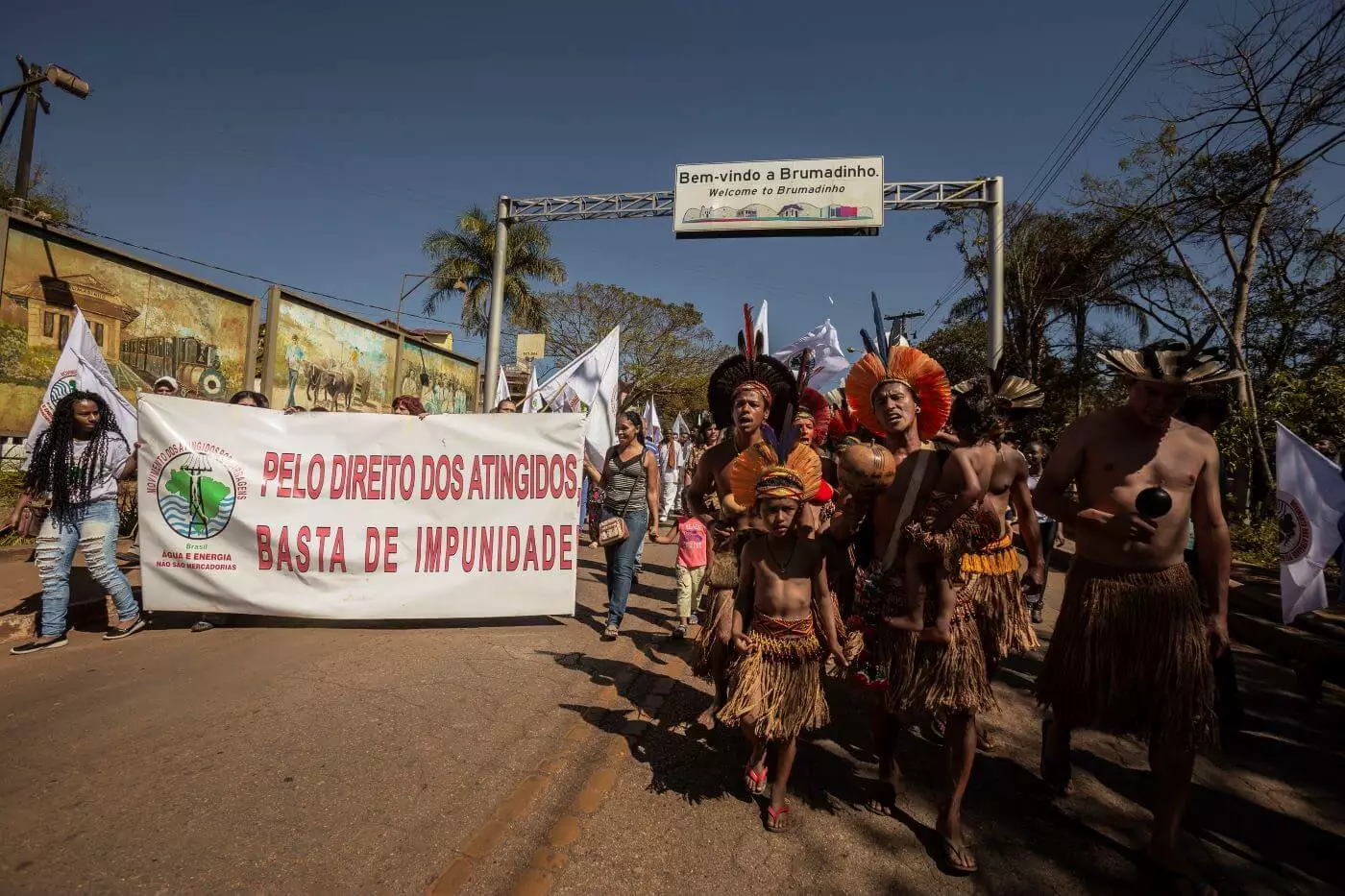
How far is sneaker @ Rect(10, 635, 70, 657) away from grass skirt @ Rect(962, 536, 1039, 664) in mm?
6010

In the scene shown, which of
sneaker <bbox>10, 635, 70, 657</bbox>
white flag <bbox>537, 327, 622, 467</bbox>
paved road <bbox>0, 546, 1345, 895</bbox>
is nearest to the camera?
paved road <bbox>0, 546, 1345, 895</bbox>

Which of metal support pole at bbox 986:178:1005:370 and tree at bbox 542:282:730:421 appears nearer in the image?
metal support pole at bbox 986:178:1005:370

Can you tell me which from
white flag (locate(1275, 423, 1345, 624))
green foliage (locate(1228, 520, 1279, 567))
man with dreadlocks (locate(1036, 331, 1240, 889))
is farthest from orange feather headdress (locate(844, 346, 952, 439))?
green foliage (locate(1228, 520, 1279, 567))

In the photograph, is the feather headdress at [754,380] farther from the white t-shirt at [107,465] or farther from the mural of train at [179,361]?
the mural of train at [179,361]

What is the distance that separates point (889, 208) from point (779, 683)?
40.9 ft

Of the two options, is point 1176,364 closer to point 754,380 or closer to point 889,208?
point 754,380

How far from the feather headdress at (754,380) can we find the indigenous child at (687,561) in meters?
1.91

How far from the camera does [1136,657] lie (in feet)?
8.49

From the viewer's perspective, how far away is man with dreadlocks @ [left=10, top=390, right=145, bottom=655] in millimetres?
4469

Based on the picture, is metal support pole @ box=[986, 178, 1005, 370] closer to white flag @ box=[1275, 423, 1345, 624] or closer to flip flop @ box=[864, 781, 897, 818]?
white flag @ box=[1275, 423, 1345, 624]

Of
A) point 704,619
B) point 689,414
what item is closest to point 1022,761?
point 704,619

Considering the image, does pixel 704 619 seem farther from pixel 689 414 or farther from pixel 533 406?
pixel 689 414

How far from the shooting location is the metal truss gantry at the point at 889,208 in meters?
12.3

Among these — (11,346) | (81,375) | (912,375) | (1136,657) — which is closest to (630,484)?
(912,375)
